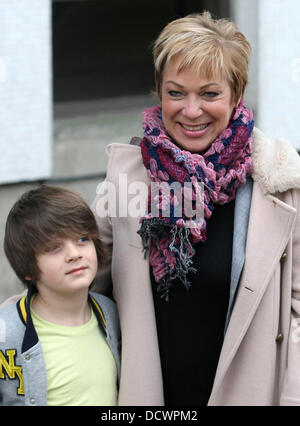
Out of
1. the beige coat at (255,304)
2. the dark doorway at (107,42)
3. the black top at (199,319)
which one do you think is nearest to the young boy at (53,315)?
the beige coat at (255,304)

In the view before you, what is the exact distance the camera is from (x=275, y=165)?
2504 millimetres

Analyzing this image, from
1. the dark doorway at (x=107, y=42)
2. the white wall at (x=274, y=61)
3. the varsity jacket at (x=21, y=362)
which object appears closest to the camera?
the varsity jacket at (x=21, y=362)

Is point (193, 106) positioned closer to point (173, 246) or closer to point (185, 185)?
point (185, 185)

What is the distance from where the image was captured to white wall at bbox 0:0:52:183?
489 centimetres

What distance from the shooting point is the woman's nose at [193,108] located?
2486 mm

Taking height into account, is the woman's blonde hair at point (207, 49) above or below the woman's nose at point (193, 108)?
above

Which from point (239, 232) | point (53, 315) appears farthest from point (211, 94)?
point (53, 315)

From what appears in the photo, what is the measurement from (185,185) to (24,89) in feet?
9.00

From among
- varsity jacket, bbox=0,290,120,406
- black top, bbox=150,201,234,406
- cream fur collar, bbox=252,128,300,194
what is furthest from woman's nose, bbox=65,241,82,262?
cream fur collar, bbox=252,128,300,194

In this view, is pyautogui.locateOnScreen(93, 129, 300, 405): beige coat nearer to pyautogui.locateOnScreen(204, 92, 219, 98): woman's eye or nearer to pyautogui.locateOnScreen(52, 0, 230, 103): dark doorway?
pyautogui.locateOnScreen(204, 92, 219, 98): woman's eye

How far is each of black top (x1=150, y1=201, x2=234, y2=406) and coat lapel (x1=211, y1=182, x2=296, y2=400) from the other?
8cm

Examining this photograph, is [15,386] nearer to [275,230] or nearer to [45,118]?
[275,230]

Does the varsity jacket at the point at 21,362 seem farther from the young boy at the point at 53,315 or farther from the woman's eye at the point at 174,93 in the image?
the woman's eye at the point at 174,93

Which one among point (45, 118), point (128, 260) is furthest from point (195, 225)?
point (45, 118)
